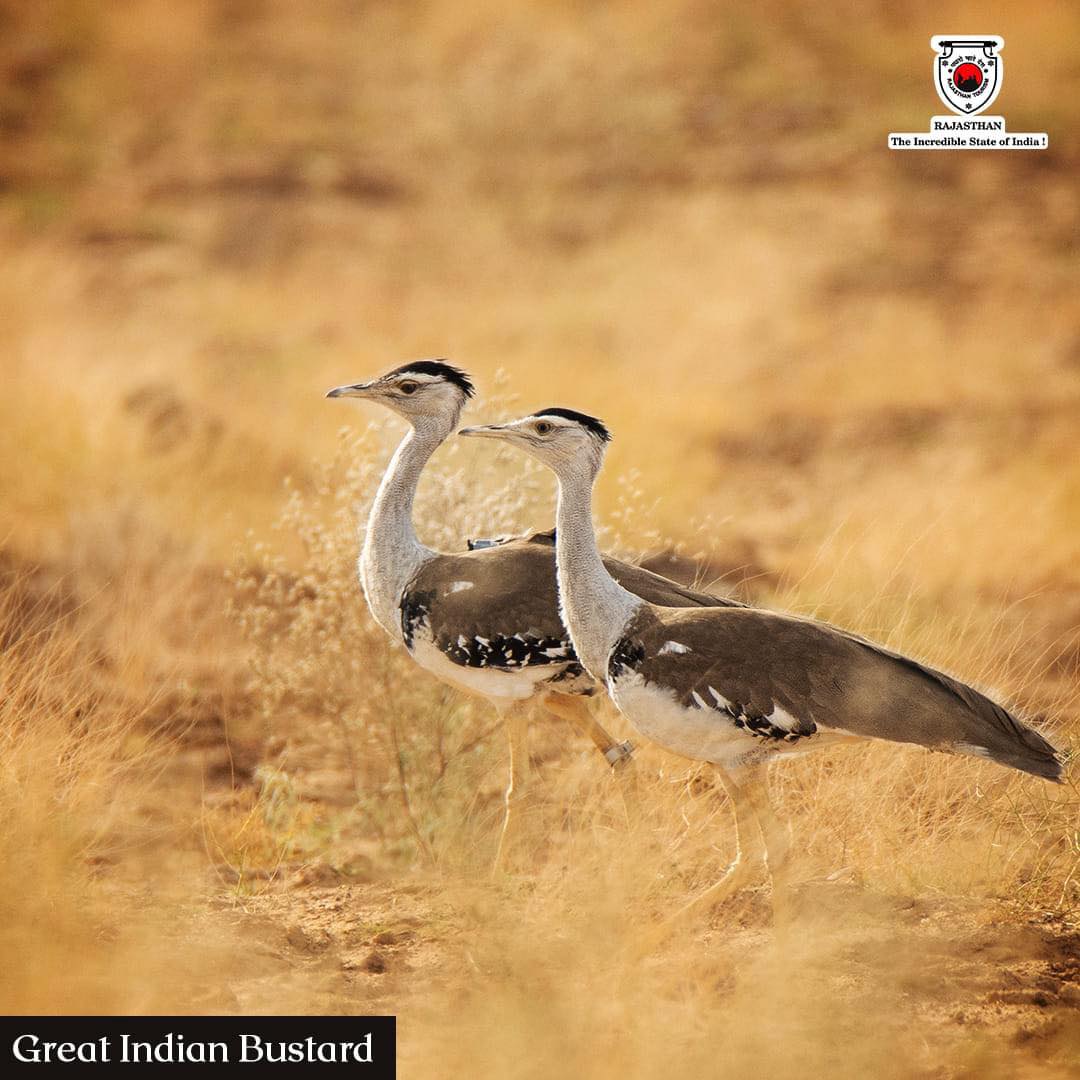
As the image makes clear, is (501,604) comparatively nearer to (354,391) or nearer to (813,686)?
(354,391)

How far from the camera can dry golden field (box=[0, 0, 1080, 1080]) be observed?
13.4 feet

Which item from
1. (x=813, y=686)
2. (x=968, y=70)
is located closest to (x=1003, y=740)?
(x=813, y=686)

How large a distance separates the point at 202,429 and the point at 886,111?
8551mm

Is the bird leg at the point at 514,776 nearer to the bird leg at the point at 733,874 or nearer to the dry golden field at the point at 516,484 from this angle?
the dry golden field at the point at 516,484

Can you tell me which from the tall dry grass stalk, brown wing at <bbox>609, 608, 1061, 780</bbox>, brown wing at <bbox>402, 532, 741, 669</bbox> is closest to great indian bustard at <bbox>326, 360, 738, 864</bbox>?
brown wing at <bbox>402, 532, 741, 669</bbox>

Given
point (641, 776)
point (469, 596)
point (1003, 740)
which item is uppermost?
point (469, 596)

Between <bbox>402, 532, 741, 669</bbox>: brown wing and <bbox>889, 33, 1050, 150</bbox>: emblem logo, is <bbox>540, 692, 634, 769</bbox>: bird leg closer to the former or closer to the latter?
<bbox>402, 532, 741, 669</bbox>: brown wing

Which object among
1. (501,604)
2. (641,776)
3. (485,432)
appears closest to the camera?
(485,432)

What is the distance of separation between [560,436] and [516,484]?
173cm

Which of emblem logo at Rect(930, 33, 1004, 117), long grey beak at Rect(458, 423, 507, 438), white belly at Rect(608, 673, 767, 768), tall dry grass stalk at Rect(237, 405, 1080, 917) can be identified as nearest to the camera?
white belly at Rect(608, 673, 767, 768)

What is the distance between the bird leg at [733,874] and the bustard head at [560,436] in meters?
0.94

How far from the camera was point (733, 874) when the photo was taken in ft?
12.9

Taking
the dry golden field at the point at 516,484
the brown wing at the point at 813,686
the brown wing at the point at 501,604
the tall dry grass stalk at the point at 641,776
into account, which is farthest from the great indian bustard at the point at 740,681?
the tall dry grass stalk at the point at 641,776

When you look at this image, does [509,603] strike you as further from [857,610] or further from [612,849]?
[857,610]
